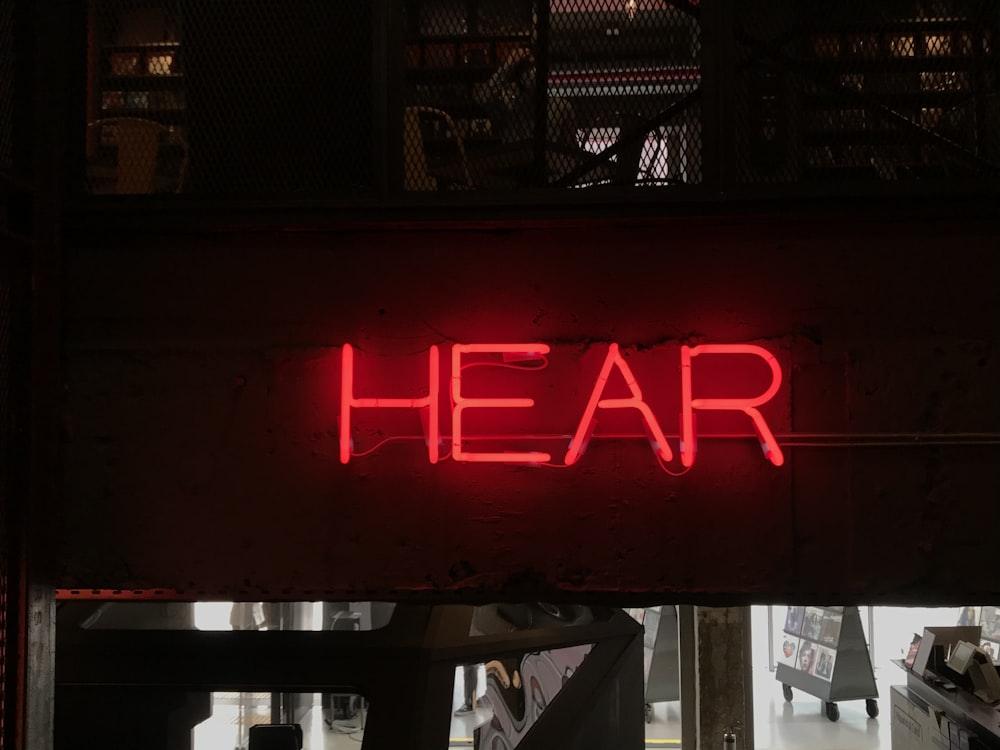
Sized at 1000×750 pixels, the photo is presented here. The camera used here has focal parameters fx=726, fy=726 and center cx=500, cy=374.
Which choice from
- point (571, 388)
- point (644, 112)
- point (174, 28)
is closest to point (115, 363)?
point (174, 28)

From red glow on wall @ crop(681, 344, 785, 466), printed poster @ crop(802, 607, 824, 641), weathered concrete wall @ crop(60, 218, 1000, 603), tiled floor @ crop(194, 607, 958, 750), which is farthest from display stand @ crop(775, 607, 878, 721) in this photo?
red glow on wall @ crop(681, 344, 785, 466)

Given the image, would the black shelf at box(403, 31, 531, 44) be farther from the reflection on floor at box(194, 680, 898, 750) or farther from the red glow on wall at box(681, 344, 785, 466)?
the reflection on floor at box(194, 680, 898, 750)

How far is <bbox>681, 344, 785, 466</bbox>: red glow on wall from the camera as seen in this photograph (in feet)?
7.85

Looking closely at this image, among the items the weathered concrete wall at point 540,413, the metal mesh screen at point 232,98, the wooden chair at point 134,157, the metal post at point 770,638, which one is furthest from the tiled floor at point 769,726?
the metal mesh screen at point 232,98

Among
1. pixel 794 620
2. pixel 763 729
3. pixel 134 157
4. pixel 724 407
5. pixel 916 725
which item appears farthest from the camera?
pixel 794 620

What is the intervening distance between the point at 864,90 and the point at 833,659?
6.96 metres

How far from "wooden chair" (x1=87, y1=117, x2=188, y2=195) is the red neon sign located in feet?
3.22

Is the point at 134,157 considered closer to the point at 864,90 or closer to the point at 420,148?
the point at 420,148

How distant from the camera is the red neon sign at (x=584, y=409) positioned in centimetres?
240

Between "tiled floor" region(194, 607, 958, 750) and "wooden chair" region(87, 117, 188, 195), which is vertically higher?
"wooden chair" region(87, 117, 188, 195)

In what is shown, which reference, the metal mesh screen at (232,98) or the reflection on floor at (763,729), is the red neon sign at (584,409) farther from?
the reflection on floor at (763,729)

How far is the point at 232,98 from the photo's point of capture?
8.68ft

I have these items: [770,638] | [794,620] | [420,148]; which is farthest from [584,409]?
[770,638]

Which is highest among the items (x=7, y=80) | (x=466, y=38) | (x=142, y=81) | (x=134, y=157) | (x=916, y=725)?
(x=466, y=38)
